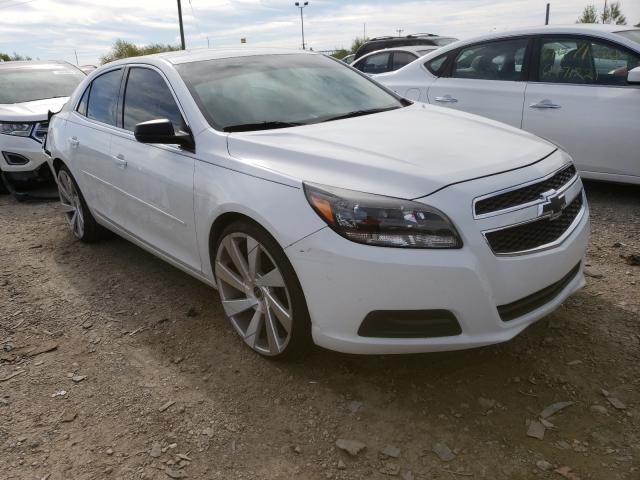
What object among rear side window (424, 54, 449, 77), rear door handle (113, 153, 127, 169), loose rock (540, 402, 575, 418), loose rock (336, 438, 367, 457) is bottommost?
loose rock (336, 438, 367, 457)

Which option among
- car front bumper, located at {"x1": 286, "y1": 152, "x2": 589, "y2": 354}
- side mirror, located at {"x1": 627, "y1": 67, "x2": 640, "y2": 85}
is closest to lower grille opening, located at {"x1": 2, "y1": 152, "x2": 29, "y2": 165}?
car front bumper, located at {"x1": 286, "y1": 152, "x2": 589, "y2": 354}

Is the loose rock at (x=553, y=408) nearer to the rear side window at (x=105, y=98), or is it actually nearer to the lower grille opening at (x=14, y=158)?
the rear side window at (x=105, y=98)

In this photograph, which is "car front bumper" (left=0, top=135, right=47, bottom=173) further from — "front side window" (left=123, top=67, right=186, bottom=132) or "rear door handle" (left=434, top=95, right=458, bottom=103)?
"rear door handle" (left=434, top=95, right=458, bottom=103)

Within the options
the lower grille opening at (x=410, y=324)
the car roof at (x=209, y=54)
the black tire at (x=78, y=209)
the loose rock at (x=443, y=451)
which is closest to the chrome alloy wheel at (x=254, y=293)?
the lower grille opening at (x=410, y=324)

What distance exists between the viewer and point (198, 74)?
3.42 m

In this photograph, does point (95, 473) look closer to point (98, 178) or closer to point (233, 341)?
point (233, 341)

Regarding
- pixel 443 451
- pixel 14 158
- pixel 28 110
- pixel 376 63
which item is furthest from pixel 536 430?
pixel 376 63

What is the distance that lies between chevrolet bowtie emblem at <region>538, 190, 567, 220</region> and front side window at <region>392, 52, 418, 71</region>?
29.9ft

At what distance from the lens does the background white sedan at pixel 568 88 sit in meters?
4.75

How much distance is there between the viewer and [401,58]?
36.8 feet

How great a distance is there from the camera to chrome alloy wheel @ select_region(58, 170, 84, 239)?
4848mm

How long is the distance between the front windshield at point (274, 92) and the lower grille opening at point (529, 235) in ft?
4.39

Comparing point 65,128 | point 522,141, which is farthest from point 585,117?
point 65,128

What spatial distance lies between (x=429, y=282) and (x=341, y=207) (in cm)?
47
